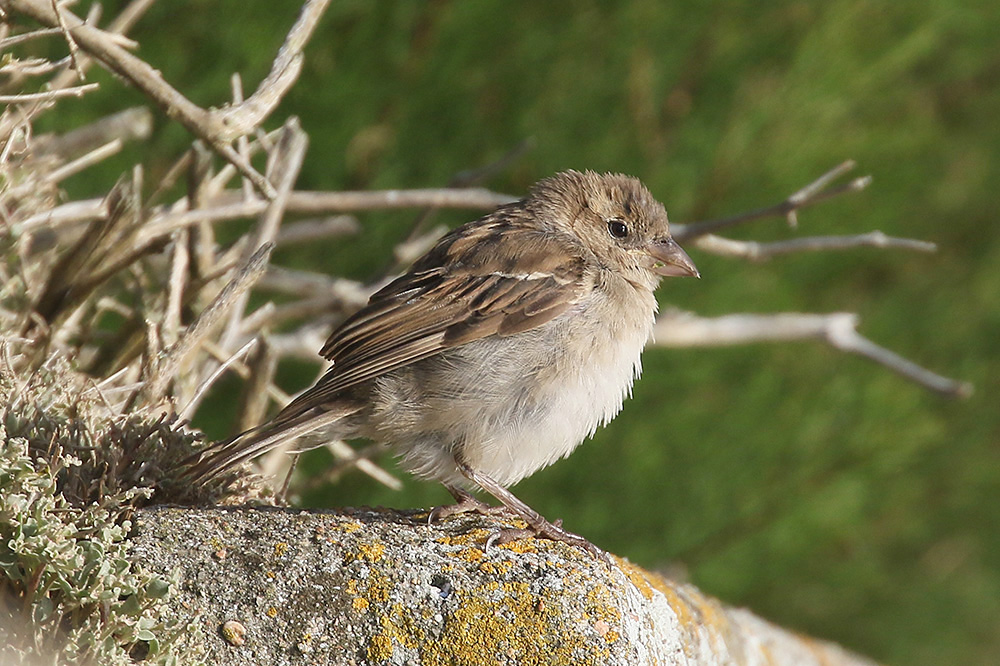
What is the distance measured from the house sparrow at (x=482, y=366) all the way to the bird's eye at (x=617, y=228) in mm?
313

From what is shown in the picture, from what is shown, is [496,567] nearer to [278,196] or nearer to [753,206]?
[278,196]

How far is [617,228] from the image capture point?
3.57 meters

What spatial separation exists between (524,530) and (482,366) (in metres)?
0.56

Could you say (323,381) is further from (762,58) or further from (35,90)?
(762,58)

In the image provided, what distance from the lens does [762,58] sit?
461cm

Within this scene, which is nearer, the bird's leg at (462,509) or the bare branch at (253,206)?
the bird's leg at (462,509)

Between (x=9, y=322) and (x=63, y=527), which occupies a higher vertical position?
(x=9, y=322)

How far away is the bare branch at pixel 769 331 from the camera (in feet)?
13.1

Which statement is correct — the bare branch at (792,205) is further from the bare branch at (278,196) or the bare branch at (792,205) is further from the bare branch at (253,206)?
the bare branch at (278,196)

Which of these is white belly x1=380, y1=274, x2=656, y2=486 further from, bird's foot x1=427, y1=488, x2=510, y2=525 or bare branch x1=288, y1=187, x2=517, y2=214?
bare branch x1=288, y1=187, x2=517, y2=214

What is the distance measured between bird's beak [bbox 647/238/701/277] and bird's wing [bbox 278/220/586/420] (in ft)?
1.14

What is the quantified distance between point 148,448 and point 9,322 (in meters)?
0.75

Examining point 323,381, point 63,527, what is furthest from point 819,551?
point 63,527

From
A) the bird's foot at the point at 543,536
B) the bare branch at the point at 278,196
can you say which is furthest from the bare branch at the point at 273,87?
the bird's foot at the point at 543,536
